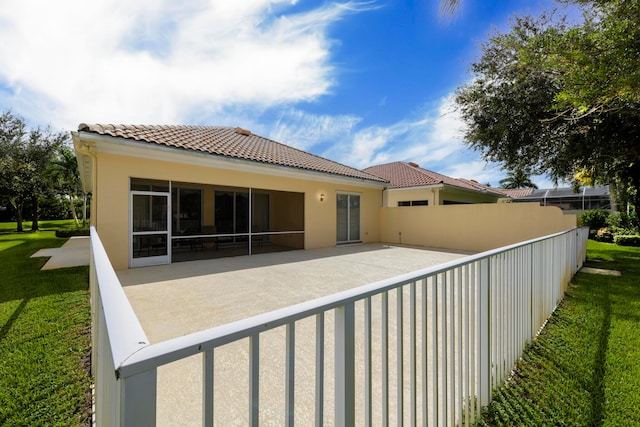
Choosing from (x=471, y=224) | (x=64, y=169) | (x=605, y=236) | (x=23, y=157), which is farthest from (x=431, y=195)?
(x=23, y=157)

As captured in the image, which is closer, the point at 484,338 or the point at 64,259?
the point at 484,338

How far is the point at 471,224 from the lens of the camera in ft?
43.1

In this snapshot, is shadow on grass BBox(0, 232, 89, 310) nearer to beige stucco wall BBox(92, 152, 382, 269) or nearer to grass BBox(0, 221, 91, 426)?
grass BBox(0, 221, 91, 426)

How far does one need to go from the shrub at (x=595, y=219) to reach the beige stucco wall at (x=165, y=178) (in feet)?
62.6

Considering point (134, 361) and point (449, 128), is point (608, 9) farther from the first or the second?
point (134, 361)

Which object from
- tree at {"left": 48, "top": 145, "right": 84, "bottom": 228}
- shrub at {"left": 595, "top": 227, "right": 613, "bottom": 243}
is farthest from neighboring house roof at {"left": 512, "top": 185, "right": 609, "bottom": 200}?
tree at {"left": 48, "top": 145, "right": 84, "bottom": 228}

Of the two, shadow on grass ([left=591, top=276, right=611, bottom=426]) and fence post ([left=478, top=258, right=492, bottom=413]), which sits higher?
fence post ([left=478, top=258, right=492, bottom=413])

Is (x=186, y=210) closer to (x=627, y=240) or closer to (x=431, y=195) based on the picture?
(x=431, y=195)

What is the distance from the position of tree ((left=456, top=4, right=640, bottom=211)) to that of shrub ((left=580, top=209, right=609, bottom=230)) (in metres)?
7.58

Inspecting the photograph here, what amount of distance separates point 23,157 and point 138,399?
2939 centimetres

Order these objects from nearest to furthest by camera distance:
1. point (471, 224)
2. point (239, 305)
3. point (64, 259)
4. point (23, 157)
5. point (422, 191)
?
point (239, 305) < point (64, 259) < point (471, 224) < point (422, 191) < point (23, 157)

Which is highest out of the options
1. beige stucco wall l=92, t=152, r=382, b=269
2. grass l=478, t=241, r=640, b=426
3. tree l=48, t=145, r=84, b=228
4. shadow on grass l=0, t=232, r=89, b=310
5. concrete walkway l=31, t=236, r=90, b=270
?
tree l=48, t=145, r=84, b=228

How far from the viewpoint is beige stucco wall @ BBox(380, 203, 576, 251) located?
11.8m

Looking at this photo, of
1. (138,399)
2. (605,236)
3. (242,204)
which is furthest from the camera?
(605,236)
